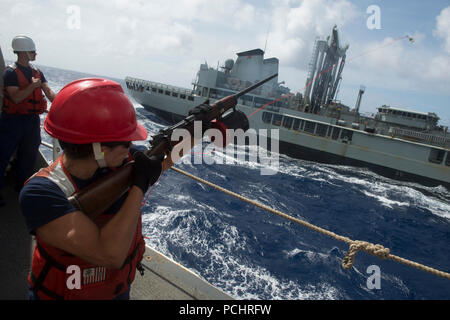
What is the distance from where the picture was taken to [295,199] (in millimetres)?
12797

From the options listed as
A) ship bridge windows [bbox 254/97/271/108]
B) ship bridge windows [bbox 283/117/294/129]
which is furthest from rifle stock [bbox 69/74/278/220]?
ship bridge windows [bbox 254/97/271/108]

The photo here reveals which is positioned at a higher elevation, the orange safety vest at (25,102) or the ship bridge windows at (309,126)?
the ship bridge windows at (309,126)

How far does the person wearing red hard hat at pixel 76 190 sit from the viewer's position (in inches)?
41.6

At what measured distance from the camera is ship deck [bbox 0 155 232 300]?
229cm

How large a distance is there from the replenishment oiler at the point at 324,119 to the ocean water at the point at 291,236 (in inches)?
256

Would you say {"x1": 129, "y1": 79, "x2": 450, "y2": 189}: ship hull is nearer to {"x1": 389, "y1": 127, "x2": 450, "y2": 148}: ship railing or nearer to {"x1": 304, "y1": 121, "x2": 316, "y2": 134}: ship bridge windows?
{"x1": 304, "y1": 121, "x2": 316, "y2": 134}: ship bridge windows

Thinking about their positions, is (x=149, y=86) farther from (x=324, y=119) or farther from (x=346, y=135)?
(x=346, y=135)

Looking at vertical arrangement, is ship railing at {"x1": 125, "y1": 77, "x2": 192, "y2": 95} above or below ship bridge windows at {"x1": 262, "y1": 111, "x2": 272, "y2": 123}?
above

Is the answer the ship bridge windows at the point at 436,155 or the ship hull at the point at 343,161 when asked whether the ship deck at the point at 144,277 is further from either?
the ship bridge windows at the point at 436,155

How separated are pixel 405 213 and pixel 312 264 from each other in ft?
32.1

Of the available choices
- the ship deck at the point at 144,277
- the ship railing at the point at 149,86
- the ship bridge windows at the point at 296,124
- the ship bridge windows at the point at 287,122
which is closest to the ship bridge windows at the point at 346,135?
the ship bridge windows at the point at 296,124

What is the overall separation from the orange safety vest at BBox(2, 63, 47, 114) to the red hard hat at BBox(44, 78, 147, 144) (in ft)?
8.78

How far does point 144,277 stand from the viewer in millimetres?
2568
